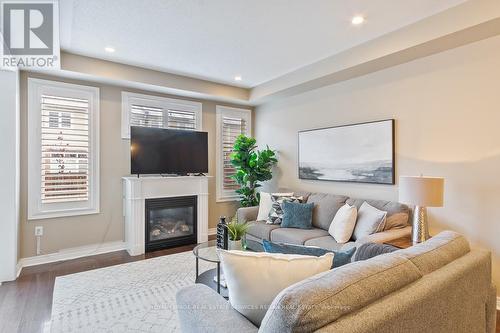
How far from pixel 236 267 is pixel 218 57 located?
314cm

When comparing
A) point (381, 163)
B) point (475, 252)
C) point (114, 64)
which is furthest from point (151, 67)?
point (475, 252)

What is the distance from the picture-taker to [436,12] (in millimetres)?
2621

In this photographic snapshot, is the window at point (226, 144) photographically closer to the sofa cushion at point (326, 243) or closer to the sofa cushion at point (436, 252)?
the sofa cushion at point (326, 243)

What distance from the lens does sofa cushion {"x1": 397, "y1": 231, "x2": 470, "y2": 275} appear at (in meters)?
1.36

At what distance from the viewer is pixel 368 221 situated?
10.1 feet

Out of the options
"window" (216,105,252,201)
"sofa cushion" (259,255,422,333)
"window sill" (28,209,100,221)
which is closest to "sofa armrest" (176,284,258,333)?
"sofa cushion" (259,255,422,333)

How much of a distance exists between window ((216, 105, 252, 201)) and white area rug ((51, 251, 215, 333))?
1.87m

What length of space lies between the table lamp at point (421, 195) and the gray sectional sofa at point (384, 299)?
35.2 inches

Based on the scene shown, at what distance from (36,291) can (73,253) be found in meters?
1.07

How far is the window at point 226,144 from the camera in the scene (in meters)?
5.34

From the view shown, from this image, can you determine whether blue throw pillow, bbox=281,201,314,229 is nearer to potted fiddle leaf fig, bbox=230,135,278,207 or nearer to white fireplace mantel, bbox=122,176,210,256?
potted fiddle leaf fig, bbox=230,135,278,207

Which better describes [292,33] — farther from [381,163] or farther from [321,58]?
[381,163]

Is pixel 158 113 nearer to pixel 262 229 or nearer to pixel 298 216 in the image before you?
pixel 262 229

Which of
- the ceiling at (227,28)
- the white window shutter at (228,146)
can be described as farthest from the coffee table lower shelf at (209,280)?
the white window shutter at (228,146)
